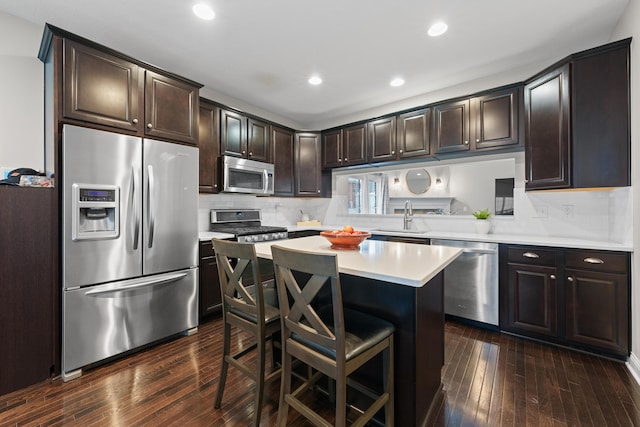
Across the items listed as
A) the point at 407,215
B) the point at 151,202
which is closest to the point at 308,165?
the point at 407,215

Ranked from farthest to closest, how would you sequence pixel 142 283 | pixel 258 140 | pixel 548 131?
pixel 258 140
pixel 548 131
pixel 142 283

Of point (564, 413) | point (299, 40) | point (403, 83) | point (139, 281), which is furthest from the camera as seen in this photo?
point (403, 83)

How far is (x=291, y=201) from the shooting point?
5.05 meters

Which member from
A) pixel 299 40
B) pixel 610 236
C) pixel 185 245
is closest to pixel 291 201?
pixel 185 245

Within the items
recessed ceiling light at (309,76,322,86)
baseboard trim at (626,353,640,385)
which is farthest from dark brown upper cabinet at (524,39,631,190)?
recessed ceiling light at (309,76,322,86)

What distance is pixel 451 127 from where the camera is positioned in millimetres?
3443

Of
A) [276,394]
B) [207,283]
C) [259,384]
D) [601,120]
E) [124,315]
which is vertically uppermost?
[601,120]

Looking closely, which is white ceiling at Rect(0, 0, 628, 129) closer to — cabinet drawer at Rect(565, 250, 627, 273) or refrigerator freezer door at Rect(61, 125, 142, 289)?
refrigerator freezer door at Rect(61, 125, 142, 289)

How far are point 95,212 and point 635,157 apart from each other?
4.28m

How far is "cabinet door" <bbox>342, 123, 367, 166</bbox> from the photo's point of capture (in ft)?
13.9

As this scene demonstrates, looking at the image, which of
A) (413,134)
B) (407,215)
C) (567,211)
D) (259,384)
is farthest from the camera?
(407,215)

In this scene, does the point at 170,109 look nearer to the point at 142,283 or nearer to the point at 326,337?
the point at 142,283

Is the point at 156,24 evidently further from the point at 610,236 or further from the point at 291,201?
the point at 610,236

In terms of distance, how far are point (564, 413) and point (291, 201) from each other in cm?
413
